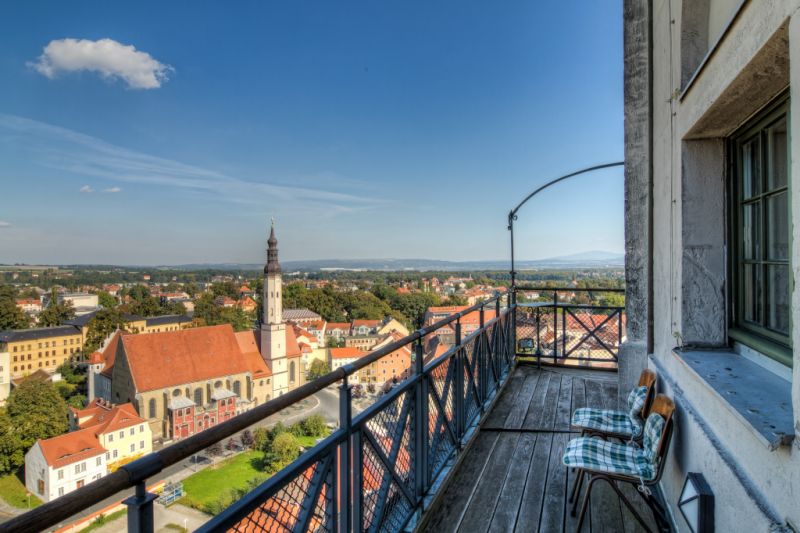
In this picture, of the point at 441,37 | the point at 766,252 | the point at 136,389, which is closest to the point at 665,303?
the point at 766,252

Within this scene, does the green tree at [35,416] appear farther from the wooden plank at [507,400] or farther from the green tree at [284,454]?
the wooden plank at [507,400]

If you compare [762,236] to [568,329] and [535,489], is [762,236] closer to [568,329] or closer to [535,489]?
[535,489]

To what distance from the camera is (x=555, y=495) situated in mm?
2533

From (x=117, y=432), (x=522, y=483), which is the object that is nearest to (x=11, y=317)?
(x=117, y=432)

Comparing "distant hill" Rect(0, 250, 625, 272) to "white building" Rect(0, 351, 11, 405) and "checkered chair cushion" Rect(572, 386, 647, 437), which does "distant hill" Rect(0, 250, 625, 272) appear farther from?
"white building" Rect(0, 351, 11, 405)

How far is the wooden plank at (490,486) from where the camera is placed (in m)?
2.26

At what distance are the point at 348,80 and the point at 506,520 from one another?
4525 cm

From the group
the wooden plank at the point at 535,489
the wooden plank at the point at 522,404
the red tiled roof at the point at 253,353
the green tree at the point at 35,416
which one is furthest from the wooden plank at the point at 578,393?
the red tiled roof at the point at 253,353

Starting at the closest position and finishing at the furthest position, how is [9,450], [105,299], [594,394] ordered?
[594,394] → [9,450] → [105,299]

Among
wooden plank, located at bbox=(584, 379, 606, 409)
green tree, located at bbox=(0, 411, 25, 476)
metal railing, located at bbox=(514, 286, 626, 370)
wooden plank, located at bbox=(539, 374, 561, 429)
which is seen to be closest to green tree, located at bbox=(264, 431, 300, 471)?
wooden plank, located at bbox=(539, 374, 561, 429)

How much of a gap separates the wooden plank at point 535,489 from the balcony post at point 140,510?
204 cm

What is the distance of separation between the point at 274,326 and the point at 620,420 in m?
41.7

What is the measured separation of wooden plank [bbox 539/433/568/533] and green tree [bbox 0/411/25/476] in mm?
35035

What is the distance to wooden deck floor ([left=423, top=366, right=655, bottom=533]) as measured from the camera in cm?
226
